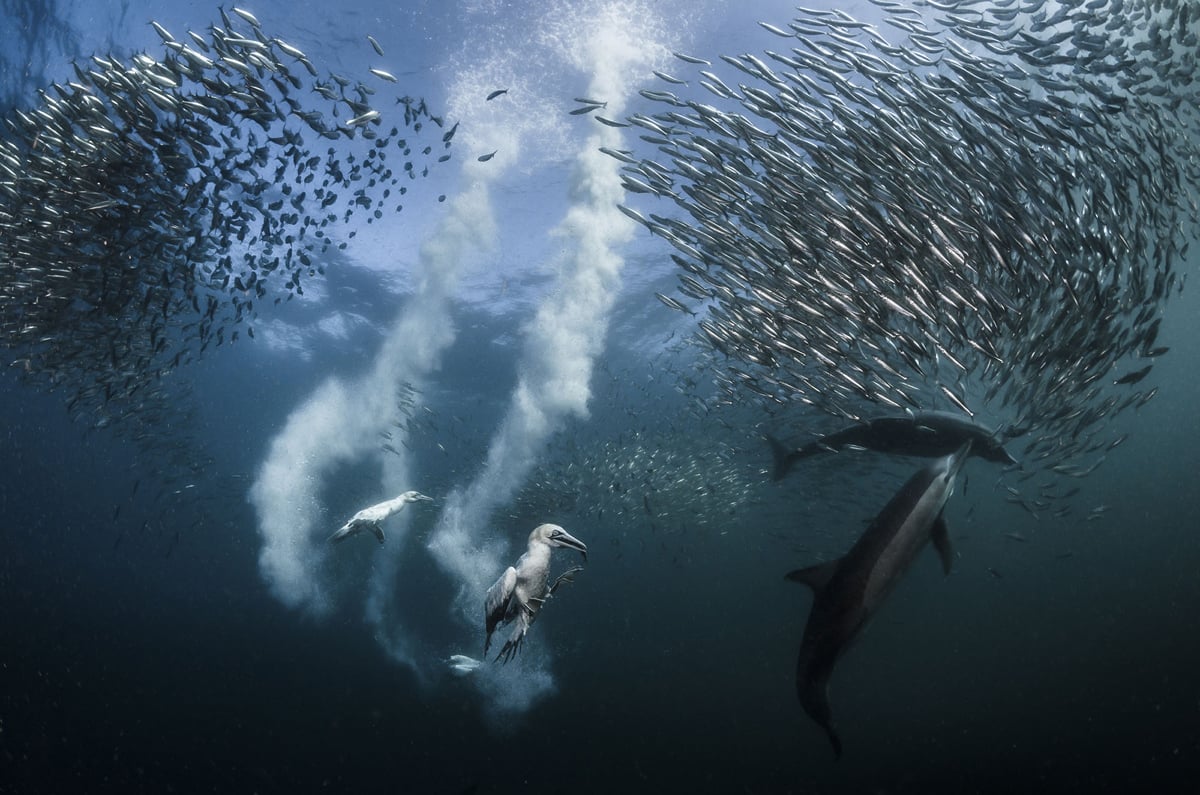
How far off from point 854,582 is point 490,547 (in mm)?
27588

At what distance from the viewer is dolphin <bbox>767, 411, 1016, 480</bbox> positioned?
24.7 ft

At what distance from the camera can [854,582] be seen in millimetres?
4586

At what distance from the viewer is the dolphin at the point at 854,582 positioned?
4590mm

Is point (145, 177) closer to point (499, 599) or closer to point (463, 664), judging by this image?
point (499, 599)

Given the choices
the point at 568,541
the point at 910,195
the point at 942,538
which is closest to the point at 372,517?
the point at 568,541

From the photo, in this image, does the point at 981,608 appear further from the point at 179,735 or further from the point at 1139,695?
the point at 179,735

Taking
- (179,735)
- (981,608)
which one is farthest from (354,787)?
(981,608)

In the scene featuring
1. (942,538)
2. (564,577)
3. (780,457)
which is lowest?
(564,577)

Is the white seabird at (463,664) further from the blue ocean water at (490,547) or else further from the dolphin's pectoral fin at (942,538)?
the dolphin's pectoral fin at (942,538)

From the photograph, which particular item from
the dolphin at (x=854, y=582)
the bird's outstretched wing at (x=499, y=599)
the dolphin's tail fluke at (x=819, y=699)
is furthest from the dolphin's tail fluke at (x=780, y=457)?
the bird's outstretched wing at (x=499, y=599)

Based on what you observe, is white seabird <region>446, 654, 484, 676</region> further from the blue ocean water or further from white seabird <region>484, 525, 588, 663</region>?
white seabird <region>484, 525, 588, 663</region>

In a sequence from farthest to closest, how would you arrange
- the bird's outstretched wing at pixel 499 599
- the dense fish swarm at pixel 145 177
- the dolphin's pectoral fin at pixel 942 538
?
the dense fish swarm at pixel 145 177, the dolphin's pectoral fin at pixel 942 538, the bird's outstretched wing at pixel 499 599

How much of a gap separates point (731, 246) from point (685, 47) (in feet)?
26.9

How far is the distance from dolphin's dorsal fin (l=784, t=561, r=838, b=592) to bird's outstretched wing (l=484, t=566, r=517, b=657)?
2.53 m
